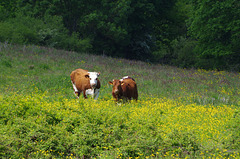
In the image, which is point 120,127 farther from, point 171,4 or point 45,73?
point 171,4

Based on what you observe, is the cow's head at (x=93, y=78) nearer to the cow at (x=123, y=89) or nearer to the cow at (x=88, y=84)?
the cow at (x=88, y=84)

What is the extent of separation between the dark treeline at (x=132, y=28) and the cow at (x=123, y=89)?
17.3 m

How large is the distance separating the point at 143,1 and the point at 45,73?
22.6m

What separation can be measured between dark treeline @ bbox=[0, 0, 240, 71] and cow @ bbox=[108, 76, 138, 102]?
17.3 m

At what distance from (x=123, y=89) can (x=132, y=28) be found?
2716 centimetres

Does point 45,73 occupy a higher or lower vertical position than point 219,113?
higher

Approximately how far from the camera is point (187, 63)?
4138 cm

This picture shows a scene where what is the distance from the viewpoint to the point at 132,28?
38.8 metres

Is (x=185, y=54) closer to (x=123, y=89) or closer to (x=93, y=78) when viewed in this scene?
(x=123, y=89)

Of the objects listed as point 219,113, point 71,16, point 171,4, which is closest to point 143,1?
point 171,4

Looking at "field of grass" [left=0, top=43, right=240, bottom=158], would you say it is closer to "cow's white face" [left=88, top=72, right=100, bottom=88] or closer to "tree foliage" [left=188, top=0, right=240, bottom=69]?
"cow's white face" [left=88, top=72, right=100, bottom=88]

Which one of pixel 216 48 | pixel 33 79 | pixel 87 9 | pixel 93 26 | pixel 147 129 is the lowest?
pixel 147 129

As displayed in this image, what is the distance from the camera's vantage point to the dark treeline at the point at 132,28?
2900 centimetres

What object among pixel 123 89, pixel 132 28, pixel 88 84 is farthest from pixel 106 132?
pixel 132 28
